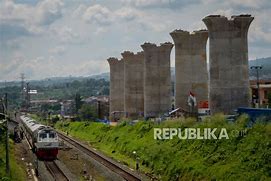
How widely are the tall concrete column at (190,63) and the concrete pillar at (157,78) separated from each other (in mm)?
5235

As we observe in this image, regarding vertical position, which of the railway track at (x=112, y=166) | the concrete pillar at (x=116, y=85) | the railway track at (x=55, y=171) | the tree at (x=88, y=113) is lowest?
the railway track at (x=55, y=171)

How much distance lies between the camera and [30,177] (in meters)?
26.0

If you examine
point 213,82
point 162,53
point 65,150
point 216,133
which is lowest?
point 65,150

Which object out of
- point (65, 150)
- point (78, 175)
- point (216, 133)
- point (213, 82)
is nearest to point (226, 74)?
point (213, 82)

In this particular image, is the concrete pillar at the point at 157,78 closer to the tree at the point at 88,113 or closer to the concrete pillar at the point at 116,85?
the concrete pillar at the point at 116,85

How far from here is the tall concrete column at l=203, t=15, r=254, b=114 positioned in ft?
96.9

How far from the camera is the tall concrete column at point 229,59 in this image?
96.9 ft

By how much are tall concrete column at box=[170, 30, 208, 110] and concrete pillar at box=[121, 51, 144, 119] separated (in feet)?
49.3

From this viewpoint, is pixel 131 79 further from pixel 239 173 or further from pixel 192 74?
pixel 239 173

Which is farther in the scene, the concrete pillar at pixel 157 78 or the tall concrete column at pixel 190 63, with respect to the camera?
the concrete pillar at pixel 157 78

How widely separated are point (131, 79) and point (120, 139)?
19.4 metres

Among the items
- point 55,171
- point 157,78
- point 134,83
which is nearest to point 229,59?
point 55,171

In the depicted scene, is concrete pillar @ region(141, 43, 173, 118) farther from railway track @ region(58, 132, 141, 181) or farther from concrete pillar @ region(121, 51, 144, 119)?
railway track @ region(58, 132, 141, 181)

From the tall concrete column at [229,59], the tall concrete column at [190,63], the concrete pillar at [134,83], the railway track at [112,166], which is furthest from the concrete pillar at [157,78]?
the tall concrete column at [229,59]
